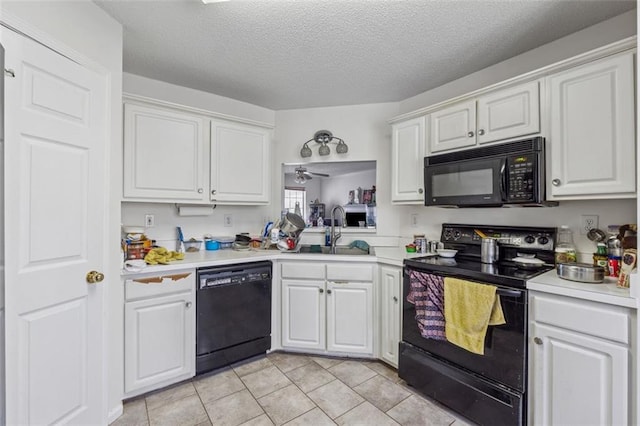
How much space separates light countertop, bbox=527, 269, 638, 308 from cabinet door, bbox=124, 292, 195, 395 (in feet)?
7.04

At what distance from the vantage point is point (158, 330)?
1.90m

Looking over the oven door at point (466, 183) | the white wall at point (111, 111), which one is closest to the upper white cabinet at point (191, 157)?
the white wall at point (111, 111)

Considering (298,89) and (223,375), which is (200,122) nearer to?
(298,89)

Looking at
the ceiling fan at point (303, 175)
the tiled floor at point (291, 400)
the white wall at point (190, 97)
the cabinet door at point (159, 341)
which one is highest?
the white wall at point (190, 97)

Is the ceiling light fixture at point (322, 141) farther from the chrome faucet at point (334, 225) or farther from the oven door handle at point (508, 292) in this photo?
the oven door handle at point (508, 292)

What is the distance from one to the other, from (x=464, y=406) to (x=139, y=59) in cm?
322

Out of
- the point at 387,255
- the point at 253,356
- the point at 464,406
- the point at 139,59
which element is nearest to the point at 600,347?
the point at 464,406

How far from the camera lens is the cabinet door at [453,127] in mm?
1994

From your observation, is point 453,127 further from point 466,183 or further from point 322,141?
point 322,141

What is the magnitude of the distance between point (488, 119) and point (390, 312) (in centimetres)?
155

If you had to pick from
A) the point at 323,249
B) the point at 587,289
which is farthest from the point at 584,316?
the point at 323,249

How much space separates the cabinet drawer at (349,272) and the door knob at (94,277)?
151 cm

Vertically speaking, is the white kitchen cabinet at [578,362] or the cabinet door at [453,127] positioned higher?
the cabinet door at [453,127]

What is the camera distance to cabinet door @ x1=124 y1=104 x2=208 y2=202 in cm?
204
